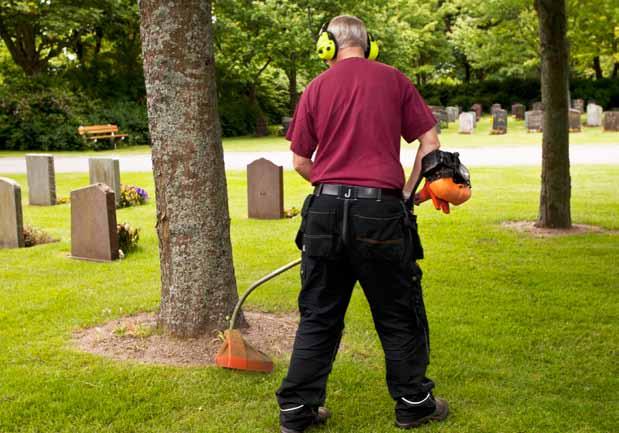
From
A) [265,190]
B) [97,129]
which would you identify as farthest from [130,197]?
[97,129]

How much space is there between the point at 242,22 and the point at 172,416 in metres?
30.3

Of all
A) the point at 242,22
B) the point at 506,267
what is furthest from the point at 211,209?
the point at 242,22

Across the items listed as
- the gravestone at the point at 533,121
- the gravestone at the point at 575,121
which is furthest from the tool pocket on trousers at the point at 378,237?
the gravestone at the point at 533,121

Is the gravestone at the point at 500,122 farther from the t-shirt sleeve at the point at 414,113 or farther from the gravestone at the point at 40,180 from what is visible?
the t-shirt sleeve at the point at 414,113

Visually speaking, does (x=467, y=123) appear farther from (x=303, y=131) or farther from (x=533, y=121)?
(x=303, y=131)

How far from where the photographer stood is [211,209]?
5.06m

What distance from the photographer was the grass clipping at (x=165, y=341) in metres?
Result: 5.01

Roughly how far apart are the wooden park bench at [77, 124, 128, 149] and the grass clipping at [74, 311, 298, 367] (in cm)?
2060

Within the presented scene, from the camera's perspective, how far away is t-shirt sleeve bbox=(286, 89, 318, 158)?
3738mm

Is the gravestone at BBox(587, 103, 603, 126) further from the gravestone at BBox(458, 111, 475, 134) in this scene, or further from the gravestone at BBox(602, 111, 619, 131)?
the gravestone at BBox(458, 111, 475, 134)

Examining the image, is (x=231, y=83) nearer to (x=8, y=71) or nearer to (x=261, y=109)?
(x=261, y=109)

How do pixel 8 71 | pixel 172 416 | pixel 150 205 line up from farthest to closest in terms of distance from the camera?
pixel 8 71
pixel 150 205
pixel 172 416

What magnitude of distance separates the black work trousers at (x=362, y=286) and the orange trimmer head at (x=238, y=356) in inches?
29.9

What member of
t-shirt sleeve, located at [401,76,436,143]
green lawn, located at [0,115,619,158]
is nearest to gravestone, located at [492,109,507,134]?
green lawn, located at [0,115,619,158]
